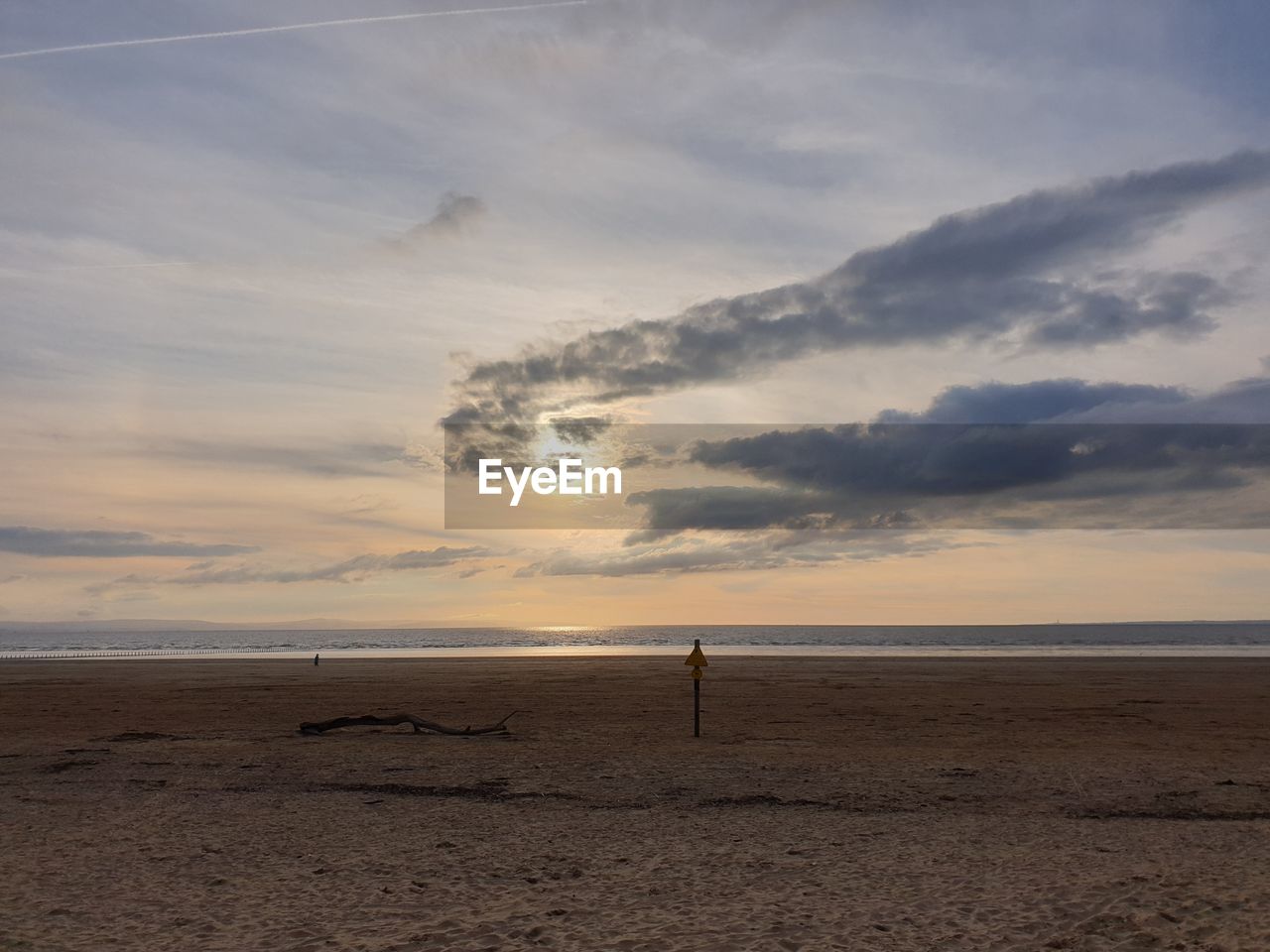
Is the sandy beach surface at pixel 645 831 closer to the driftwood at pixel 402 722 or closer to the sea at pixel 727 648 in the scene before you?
the driftwood at pixel 402 722

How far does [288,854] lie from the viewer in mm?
11352

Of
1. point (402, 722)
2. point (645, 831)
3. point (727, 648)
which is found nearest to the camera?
point (645, 831)

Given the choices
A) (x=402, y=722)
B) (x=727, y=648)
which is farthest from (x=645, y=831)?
(x=727, y=648)

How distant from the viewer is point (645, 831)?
12484 mm

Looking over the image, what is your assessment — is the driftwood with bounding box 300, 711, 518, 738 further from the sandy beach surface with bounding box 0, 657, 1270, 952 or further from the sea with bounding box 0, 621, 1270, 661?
the sea with bounding box 0, 621, 1270, 661

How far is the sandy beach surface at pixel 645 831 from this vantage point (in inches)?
340

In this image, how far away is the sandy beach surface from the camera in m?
8.63

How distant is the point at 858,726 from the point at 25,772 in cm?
1740

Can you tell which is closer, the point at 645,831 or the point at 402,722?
the point at 645,831

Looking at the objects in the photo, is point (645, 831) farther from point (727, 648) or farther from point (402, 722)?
point (727, 648)

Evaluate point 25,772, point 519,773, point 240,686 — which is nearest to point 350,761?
point 519,773

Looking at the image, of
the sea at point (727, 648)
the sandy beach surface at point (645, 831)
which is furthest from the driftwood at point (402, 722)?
the sea at point (727, 648)

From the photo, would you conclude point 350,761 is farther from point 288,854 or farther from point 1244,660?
point 1244,660

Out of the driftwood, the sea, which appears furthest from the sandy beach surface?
the sea
